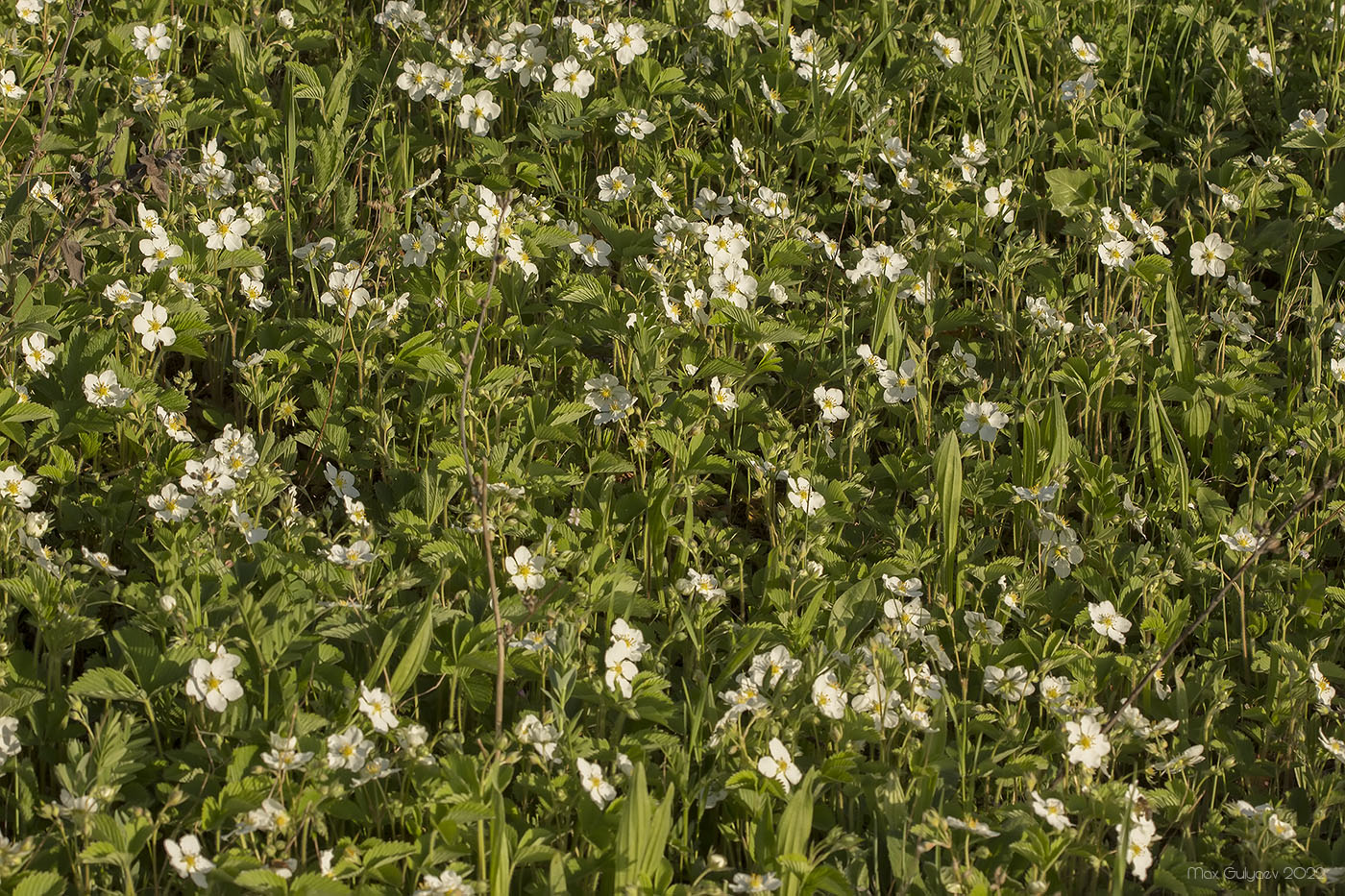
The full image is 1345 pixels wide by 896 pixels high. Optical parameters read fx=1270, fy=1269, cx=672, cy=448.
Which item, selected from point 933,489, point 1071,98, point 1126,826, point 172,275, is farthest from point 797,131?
point 1126,826

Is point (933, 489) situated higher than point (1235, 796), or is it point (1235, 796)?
point (933, 489)

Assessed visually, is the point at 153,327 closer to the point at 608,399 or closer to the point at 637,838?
the point at 608,399

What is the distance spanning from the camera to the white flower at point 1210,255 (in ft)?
13.0

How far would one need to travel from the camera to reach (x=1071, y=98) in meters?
A: 4.36

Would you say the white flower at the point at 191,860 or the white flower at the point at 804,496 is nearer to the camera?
the white flower at the point at 191,860

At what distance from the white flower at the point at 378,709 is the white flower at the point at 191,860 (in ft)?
1.25

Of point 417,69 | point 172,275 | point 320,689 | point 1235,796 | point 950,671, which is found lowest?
point 1235,796

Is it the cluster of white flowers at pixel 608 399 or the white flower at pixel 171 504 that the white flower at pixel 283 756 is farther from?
the cluster of white flowers at pixel 608 399

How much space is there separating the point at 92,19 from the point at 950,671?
3.60 meters

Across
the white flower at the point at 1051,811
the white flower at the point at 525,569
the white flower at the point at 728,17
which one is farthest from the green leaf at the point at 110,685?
the white flower at the point at 728,17

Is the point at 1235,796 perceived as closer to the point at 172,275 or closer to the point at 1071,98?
the point at 1071,98

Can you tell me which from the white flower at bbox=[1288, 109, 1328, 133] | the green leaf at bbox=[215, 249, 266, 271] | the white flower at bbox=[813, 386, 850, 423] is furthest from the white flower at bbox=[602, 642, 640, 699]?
the white flower at bbox=[1288, 109, 1328, 133]

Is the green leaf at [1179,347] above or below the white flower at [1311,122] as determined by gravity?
below

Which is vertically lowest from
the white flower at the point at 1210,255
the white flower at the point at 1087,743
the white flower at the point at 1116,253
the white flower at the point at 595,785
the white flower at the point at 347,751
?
the white flower at the point at 1087,743
